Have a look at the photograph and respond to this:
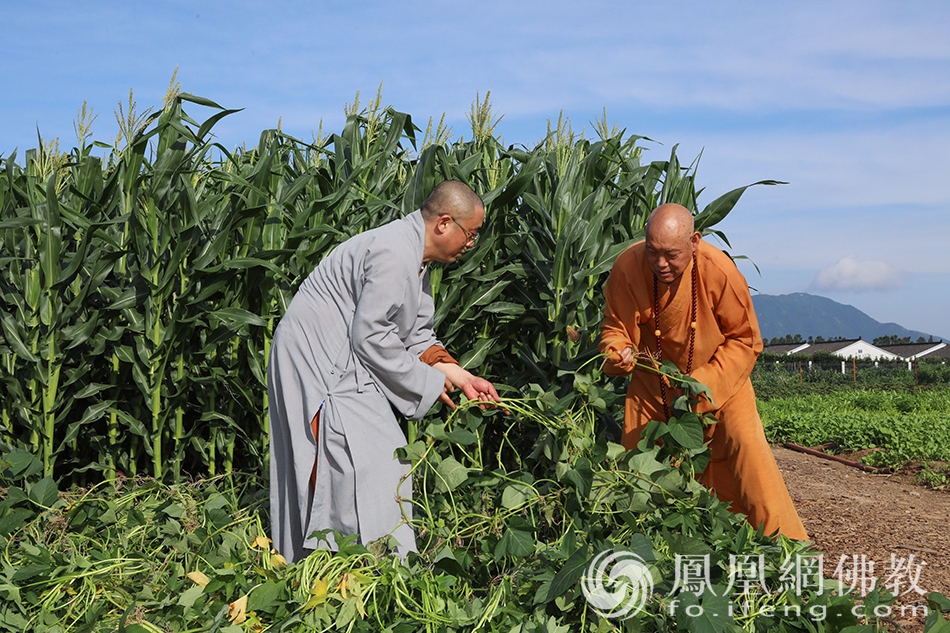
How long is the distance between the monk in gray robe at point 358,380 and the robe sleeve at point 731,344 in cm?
104

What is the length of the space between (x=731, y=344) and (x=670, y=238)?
0.69 metres

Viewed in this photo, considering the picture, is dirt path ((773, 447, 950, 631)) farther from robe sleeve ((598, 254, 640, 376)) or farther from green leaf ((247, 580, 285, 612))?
green leaf ((247, 580, 285, 612))

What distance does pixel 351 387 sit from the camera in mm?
3135

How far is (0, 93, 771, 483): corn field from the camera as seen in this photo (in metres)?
4.37

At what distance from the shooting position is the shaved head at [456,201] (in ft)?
10.2

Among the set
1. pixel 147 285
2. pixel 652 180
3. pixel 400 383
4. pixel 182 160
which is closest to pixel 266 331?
pixel 147 285

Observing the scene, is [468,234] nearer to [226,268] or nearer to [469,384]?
[469,384]

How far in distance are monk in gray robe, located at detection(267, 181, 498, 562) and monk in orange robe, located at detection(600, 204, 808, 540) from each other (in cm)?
80

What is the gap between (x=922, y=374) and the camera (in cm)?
2369

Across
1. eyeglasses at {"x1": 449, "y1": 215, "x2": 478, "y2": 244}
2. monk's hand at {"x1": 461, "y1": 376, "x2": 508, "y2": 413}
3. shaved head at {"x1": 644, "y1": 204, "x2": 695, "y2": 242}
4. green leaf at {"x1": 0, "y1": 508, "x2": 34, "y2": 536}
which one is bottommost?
green leaf at {"x1": 0, "y1": 508, "x2": 34, "y2": 536}

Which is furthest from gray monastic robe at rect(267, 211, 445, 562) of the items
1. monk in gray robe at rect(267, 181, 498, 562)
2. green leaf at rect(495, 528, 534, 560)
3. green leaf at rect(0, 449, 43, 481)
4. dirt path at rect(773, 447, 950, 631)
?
dirt path at rect(773, 447, 950, 631)

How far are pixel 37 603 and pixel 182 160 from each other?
257 cm

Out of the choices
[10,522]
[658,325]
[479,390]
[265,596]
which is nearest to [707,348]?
[658,325]

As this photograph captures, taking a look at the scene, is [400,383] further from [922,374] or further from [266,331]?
[922,374]
